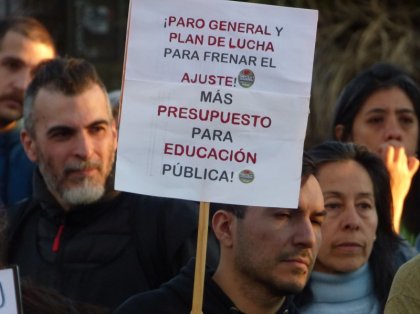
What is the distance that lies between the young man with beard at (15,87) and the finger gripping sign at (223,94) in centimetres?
221

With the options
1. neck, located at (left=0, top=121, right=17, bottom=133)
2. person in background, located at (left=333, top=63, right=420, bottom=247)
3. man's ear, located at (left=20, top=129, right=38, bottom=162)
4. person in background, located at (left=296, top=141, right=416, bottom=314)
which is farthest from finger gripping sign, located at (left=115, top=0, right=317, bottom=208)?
neck, located at (left=0, top=121, right=17, bottom=133)

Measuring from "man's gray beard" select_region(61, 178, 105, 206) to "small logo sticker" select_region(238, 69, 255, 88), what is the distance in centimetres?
130

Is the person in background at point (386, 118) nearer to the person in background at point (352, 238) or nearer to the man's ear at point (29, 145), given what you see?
the person in background at point (352, 238)

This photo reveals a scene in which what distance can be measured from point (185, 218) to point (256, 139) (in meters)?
0.97

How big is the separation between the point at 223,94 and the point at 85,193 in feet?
4.37

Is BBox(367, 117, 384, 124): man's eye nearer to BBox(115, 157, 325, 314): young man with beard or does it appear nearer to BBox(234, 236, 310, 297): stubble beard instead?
BBox(115, 157, 325, 314): young man with beard

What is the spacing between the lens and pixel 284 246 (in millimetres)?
4566

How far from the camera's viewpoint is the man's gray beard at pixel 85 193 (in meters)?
5.52

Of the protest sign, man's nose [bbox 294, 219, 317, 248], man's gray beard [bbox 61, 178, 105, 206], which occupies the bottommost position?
the protest sign

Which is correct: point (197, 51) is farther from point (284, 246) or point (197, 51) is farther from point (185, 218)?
point (185, 218)

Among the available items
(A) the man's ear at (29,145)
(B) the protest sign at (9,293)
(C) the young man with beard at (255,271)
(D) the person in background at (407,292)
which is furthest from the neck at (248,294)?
(A) the man's ear at (29,145)

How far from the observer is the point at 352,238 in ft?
17.1

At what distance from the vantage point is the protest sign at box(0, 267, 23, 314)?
154 inches

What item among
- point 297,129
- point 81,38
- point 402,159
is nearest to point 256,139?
point 297,129
